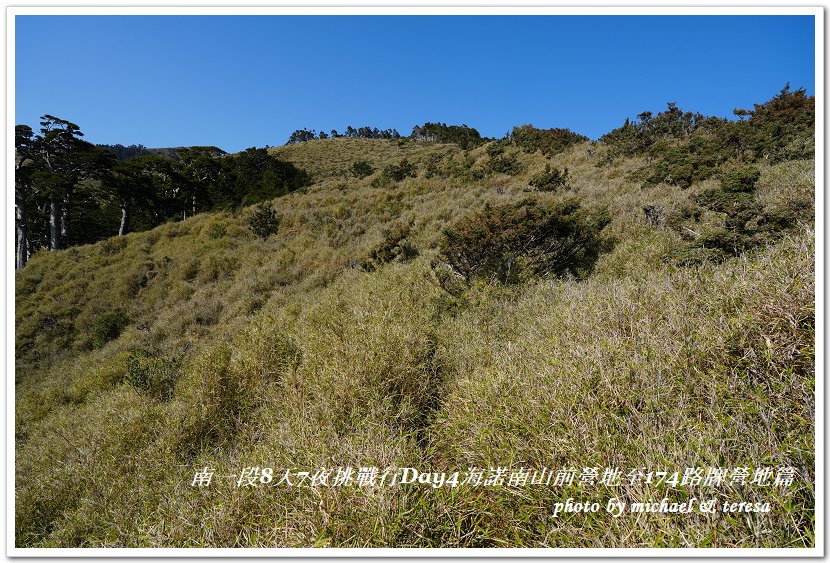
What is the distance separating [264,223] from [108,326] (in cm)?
794

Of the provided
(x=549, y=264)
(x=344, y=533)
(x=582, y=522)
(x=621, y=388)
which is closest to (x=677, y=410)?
(x=621, y=388)

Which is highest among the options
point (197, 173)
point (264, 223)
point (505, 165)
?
point (197, 173)

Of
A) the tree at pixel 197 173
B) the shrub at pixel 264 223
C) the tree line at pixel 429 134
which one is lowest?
the shrub at pixel 264 223

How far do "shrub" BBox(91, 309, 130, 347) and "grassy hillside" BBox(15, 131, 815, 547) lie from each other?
10.4ft

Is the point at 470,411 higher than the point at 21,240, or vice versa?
the point at 21,240

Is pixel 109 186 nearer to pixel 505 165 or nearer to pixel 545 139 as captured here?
pixel 505 165

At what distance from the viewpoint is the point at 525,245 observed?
7.13m

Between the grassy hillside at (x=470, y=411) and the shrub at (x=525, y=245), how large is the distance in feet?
1.60

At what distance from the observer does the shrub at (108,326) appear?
10547 mm

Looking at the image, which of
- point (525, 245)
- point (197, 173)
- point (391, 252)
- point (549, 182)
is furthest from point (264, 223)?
point (197, 173)

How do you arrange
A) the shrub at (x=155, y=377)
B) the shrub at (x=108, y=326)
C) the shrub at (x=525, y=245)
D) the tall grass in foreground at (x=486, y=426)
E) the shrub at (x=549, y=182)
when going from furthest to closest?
the shrub at (x=549, y=182), the shrub at (x=108, y=326), the shrub at (x=525, y=245), the shrub at (x=155, y=377), the tall grass in foreground at (x=486, y=426)

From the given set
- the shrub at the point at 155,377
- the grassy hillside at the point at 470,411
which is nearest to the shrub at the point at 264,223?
the grassy hillside at the point at 470,411
